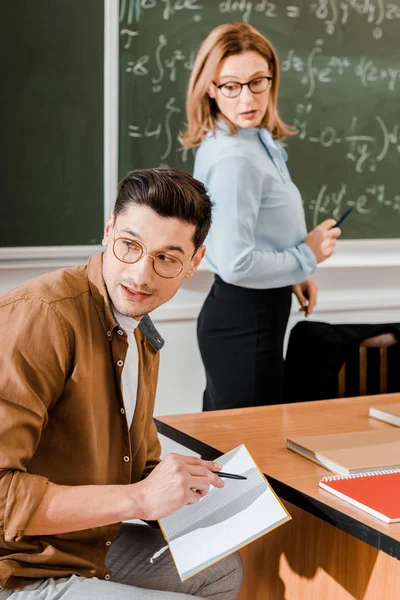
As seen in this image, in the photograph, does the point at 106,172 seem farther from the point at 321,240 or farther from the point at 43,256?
the point at 321,240

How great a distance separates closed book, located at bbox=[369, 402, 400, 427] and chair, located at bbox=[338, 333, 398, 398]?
0.40 m

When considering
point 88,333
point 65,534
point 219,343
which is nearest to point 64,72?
point 219,343

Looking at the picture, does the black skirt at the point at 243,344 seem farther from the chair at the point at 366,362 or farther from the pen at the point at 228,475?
the pen at the point at 228,475

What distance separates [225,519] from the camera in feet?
4.46

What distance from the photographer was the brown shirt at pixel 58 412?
125 cm

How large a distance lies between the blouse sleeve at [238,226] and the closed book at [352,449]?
2.28 feet

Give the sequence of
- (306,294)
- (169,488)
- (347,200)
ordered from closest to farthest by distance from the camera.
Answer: (169,488), (306,294), (347,200)

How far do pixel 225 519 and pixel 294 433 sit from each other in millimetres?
446

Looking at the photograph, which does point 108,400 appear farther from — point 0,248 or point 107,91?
point 107,91

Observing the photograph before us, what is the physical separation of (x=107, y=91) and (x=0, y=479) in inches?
74.7

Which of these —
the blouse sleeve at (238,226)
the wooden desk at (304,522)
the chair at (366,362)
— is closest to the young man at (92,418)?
the wooden desk at (304,522)

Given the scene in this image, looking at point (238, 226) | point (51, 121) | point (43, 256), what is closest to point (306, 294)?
point (238, 226)

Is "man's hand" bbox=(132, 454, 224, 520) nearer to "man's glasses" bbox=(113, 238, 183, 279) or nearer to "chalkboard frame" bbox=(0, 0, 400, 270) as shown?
"man's glasses" bbox=(113, 238, 183, 279)

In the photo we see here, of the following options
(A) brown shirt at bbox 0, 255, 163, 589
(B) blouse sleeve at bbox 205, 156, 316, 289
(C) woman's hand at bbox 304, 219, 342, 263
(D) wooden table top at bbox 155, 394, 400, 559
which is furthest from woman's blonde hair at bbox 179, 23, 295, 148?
(A) brown shirt at bbox 0, 255, 163, 589
